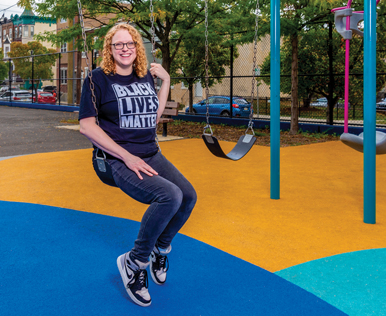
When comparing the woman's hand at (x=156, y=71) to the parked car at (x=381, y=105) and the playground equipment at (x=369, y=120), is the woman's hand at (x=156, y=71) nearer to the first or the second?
the playground equipment at (x=369, y=120)

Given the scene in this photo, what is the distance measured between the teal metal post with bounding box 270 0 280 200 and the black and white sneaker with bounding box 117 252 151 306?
2.83 metres

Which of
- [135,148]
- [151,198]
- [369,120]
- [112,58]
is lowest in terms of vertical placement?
[151,198]

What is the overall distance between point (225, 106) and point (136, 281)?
16.7 meters

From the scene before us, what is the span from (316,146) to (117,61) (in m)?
7.78

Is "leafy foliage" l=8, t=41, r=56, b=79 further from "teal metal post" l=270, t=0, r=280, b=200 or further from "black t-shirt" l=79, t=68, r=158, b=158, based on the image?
"black t-shirt" l=79, t=68, r=158, b=158

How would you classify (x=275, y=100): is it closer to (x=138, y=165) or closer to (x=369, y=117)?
(x=369, y=117)

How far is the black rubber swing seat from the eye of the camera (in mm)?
4161

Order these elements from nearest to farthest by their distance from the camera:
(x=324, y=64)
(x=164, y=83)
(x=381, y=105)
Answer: (x=164, y=83) < (x=324, y=64) < (x=381, y=105)

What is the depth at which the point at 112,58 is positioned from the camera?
9.73ft

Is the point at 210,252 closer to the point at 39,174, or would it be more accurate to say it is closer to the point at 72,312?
the point at 72,312

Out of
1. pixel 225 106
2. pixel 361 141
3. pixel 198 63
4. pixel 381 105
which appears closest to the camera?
pixel 361 141

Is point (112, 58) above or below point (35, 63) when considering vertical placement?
below

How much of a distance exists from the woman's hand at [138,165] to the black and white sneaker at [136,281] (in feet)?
1.85

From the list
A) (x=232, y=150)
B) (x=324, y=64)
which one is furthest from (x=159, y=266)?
(x=324, y=64)
